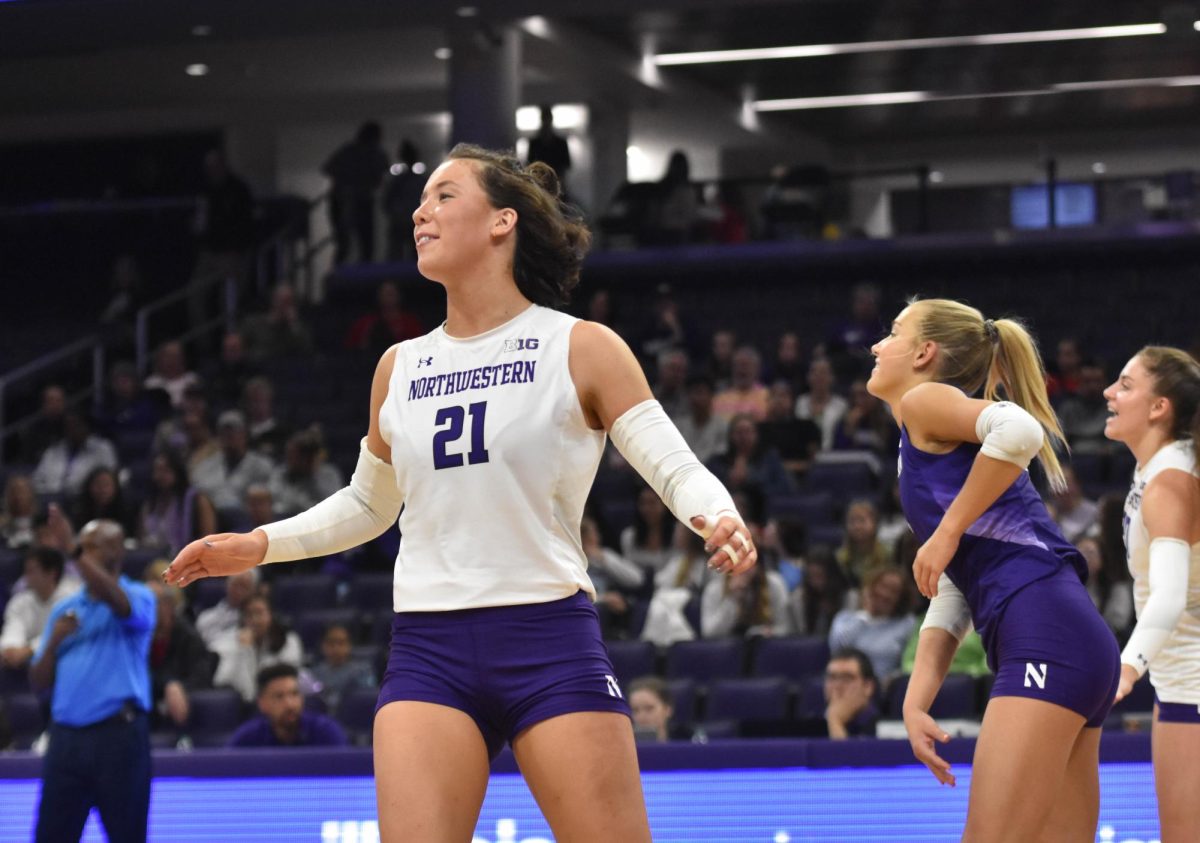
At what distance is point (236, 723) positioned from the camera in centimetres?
941

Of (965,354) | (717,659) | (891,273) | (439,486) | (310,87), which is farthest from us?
(310,87)

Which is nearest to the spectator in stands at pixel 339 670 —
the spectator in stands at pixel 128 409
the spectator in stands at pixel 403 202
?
the spectator in stands at pixel 128 409

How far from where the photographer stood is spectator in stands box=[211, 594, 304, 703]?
383 inches

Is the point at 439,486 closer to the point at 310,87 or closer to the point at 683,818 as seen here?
the point at 683,818

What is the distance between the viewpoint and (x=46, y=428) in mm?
14539

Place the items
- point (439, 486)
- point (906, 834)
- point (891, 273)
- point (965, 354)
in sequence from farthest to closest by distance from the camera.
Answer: point (891, 273)
point (906, 834)
point (965, 354)
point (439, 486)

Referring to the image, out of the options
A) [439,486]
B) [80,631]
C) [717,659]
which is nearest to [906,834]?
[717,659]

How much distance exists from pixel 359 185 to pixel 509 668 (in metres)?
13.6

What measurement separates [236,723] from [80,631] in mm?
2232

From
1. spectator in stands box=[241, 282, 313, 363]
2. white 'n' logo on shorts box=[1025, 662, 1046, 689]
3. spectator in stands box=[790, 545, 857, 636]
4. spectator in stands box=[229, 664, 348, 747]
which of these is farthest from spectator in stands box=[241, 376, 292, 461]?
white 'n' logo on shorts box=[1025, 662, 1046, 689]

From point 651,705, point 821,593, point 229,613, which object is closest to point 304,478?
point 229,613

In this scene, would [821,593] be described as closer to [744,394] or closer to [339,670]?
[339,670]

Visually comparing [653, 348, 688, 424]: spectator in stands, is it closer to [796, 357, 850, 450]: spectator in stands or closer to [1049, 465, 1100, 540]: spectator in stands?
[796, 357, 850, 450]: spectator in stands

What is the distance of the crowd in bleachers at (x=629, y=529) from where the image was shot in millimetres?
9047
